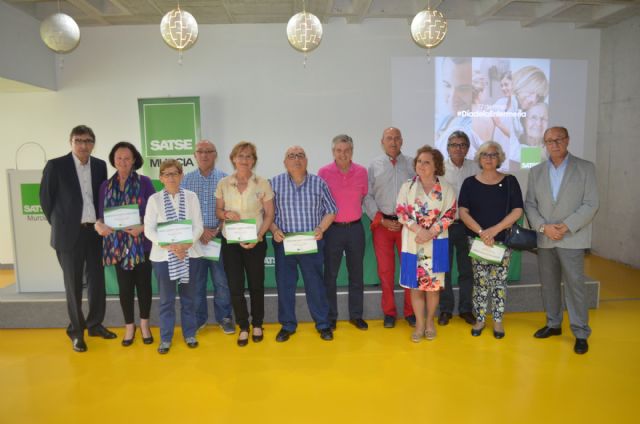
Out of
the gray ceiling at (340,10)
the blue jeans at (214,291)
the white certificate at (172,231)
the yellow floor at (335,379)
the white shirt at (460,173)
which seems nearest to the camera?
the yellow floor at (335,379)

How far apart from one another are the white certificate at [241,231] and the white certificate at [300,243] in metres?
0.27

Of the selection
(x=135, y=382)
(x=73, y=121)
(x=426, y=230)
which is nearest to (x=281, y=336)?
(x=135, y=382)

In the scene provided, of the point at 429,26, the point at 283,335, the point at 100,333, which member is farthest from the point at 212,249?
the point at 429,26

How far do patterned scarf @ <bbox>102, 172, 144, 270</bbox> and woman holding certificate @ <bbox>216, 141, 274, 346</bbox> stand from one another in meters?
0.65

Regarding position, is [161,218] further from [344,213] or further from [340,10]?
[340,10]

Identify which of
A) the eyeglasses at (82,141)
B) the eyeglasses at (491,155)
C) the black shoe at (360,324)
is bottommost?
the black shoe at (360,324)

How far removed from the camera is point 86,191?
3416 millimetres

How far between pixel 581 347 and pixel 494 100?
4.12 meters

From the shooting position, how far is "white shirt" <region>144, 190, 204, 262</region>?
10.5 feet

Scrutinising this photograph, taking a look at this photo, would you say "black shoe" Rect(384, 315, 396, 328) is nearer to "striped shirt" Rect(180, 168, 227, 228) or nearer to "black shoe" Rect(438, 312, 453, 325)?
"black shoe" Rect(438, 312, 453, 325)

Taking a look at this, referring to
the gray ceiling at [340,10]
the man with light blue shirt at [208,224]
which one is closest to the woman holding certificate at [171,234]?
the man with light blue shirt at [208,224]

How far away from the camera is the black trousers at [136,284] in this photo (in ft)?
11.1

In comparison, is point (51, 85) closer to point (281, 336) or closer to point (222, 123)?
point (222, 123)

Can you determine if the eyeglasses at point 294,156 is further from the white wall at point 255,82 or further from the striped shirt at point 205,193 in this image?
the white wall at point 255,82
